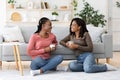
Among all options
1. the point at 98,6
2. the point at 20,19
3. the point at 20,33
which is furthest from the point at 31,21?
the point at 20,33

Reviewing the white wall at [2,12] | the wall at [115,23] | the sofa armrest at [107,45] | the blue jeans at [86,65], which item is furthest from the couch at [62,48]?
the wall at [115,23]

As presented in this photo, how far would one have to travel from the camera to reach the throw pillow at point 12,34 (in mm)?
5016

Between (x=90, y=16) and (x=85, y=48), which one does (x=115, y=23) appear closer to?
(x=90, y=16)

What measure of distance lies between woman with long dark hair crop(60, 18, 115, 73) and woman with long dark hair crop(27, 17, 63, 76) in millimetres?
272

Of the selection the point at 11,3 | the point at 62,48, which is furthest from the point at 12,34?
the point at 11,3

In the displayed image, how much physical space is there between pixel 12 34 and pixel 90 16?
3122 millimetres

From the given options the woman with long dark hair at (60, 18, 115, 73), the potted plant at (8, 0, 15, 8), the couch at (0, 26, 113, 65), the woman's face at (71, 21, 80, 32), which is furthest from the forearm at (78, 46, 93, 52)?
the potted plant at (8, 0, 15, 8)

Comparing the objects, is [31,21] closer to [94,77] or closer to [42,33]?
[42,33]

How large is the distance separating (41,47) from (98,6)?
416 centimetres

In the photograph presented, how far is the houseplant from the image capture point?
753cm

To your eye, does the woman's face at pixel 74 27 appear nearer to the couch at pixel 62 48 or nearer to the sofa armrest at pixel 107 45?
the couch at pixel 62 48

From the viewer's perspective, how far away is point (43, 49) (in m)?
4.05

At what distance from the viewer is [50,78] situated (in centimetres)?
365

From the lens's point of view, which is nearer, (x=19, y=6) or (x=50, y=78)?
(x=50, y=78)
